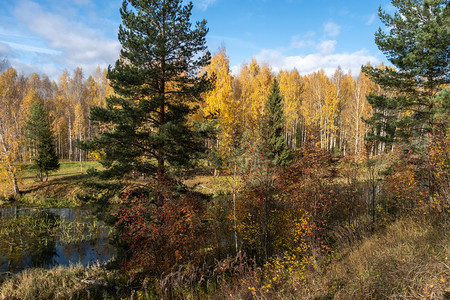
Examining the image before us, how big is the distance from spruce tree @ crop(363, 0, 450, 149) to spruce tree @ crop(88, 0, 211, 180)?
361 inches

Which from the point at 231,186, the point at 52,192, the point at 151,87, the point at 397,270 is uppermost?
the point at 151,87

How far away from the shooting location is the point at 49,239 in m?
14.3

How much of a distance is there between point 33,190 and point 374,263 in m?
27.9

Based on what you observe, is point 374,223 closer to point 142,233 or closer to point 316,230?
point 316,230

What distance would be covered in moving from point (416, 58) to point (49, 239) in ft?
73.4

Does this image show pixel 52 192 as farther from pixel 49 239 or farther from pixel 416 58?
pixel 416 58

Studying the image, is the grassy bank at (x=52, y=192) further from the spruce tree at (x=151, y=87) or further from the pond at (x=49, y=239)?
the spruce tree at (x=151, y=87)

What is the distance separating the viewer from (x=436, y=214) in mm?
7730

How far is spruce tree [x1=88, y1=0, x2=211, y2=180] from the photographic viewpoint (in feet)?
31.8

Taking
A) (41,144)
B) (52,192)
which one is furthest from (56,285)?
(41,144)

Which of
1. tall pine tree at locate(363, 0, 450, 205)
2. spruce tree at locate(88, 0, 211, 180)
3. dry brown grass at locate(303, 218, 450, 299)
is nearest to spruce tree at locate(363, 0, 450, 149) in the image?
tall pine tree at locate(363, 0, 450, 205)

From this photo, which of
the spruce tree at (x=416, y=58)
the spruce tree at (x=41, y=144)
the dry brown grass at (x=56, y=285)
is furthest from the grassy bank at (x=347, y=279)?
the spruce tree at (x=41, y=144)

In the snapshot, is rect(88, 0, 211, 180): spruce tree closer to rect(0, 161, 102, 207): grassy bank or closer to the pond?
the pond

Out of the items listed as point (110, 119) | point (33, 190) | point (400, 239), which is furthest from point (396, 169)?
point (33, 190)
